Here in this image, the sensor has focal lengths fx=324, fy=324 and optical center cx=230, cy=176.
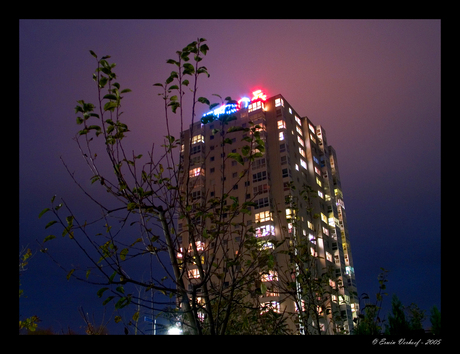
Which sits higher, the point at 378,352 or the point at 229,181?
the point at 229,181

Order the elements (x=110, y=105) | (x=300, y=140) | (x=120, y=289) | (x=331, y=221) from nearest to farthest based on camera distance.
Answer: (x=120, y=289)
(x=110, y=105)
(x=331, y=221)
(x=300, y=140)

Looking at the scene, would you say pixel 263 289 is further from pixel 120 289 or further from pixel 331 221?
pixel 331 221

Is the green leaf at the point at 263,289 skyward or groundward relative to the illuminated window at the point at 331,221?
groundward

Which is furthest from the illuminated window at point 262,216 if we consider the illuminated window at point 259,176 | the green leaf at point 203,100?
the green leaf at point 203,100

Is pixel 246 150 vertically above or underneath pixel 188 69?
underneath

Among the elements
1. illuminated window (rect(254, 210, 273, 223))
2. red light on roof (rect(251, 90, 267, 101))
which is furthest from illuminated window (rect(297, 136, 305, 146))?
illuminated window (rect(254, 210, 273, 223))

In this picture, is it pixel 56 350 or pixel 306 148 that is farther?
pixel 306 148

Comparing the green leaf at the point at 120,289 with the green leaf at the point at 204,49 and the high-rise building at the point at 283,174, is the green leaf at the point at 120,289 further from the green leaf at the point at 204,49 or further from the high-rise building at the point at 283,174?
the high-rise building at the point at 283,174

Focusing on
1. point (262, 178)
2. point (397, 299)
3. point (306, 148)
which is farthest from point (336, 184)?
point (397, 299)

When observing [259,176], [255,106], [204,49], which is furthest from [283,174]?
[204,49]

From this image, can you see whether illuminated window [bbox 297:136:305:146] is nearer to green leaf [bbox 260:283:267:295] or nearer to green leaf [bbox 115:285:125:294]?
green leaf [bbox 260:283:267:295]
